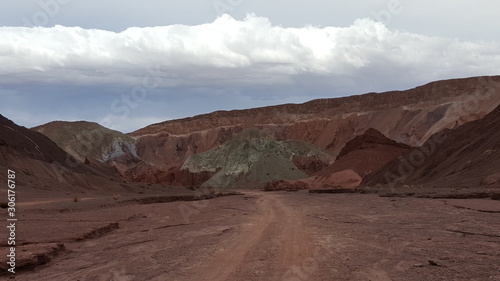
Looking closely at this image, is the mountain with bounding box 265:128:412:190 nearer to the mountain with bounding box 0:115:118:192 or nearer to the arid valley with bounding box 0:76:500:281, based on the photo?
the arid valley with bounding box 0:76:500:281

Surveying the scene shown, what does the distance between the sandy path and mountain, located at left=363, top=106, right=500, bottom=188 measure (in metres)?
16.0

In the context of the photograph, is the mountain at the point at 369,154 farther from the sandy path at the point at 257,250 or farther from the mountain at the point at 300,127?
the sandy path at the point at 257,250

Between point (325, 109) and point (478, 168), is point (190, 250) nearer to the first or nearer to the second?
point (478, 168)

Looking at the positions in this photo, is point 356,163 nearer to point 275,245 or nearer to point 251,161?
point 251,161

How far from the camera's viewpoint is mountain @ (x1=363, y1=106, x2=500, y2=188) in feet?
93.6

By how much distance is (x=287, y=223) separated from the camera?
15719mm

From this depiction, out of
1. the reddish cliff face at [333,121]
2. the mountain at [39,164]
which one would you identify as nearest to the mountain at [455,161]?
the mountain at [39,164]

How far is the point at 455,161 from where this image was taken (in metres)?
35.1

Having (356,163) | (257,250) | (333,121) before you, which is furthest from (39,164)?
(333,121)

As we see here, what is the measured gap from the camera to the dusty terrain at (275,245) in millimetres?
8562

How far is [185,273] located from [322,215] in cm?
1036

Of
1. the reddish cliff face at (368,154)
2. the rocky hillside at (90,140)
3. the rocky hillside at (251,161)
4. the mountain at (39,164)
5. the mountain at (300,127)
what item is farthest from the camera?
the rocky hillside at (90,140)

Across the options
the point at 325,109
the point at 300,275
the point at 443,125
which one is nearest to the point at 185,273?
the point at 300,275

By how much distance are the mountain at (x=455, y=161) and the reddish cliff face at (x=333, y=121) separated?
2941 cm
